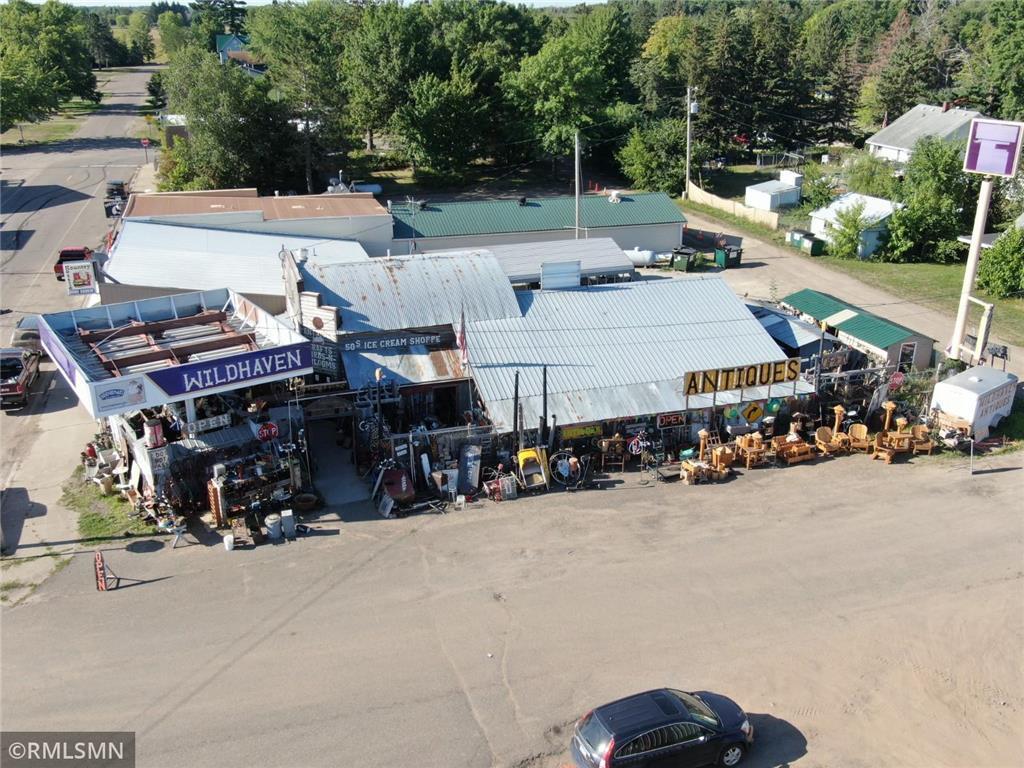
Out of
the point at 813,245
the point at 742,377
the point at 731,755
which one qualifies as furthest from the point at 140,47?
the point at 731,755

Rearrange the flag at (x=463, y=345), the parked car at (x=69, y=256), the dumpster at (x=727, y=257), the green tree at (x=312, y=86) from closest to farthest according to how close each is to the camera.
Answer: the flag at (x=463, y=345), the parked car at (x=69, y=256), the dumpster at (x=727, y=257), the green tree at (x=312, y=86)

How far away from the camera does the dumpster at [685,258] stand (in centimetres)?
4172

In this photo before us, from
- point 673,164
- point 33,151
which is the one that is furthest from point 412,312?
point 33,151

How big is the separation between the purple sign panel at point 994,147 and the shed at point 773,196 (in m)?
24.1

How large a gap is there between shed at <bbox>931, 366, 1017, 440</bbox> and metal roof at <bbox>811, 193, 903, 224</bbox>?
21198mm

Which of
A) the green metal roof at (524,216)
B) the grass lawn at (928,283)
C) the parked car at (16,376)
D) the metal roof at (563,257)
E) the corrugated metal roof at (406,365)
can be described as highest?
the green metal roof at (524,216)

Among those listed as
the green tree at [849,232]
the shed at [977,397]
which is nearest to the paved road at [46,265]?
the shed at [977,397]

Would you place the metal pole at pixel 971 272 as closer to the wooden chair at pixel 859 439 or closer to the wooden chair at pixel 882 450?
the wooden chair at pixel 882 450

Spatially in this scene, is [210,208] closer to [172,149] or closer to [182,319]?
[182,319]

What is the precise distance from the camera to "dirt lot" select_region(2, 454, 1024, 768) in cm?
1407

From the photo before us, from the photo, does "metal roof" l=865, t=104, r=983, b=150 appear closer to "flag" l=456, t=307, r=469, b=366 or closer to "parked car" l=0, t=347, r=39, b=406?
"flag" l=456, t=307, r=469, b=366

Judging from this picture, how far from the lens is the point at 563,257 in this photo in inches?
1335

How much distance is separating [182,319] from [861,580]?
19.8m

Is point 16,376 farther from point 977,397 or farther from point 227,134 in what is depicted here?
point 227,134
